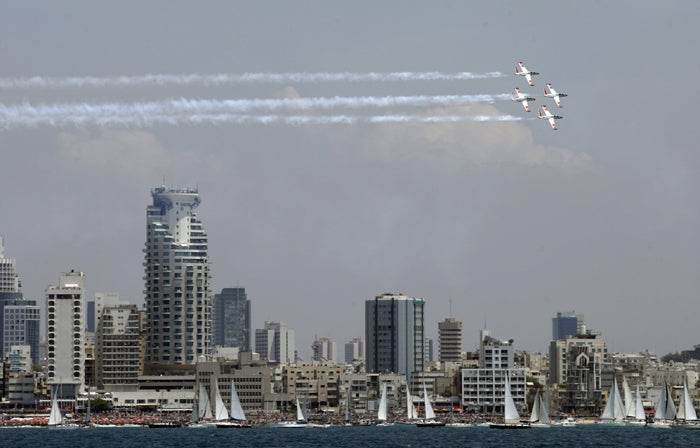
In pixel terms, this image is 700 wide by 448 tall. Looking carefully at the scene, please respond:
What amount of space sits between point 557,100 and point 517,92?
6.24m

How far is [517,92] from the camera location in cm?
17738

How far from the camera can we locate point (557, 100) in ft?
595
